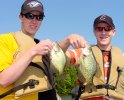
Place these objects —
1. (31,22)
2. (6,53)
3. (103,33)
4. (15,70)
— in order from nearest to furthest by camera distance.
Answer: (15,70), (6,53), (31,22), (103,33)

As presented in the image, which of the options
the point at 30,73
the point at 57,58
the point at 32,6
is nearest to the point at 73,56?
the point at 57,58

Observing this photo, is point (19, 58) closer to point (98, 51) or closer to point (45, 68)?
point (45, 68)

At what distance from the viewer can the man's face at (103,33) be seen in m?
7.30

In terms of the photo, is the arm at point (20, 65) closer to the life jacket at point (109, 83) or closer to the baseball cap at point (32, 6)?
the baseball cap at point (32, 6)

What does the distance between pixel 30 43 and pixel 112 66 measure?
2.07 meters

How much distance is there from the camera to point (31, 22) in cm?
589

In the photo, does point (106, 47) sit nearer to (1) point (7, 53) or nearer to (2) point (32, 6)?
(2) point (32, 6)

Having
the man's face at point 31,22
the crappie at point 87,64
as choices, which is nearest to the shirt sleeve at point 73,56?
the crappie at point 87,64

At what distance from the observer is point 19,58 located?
5.50 metres

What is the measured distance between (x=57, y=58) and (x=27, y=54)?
54cm

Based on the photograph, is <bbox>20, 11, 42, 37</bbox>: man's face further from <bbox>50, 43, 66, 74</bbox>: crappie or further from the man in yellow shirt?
<bbox>50, 43, 66, 74</bbox>: crappie

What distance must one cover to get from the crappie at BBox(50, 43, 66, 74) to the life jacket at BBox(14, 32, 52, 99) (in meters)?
0.29

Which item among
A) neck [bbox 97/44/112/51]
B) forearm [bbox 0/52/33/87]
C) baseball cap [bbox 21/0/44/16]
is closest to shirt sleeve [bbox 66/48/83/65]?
baseball cap [bbox 21/0/44/16]

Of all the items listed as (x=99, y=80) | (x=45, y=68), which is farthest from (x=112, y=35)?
(x=45, y=68)
